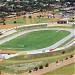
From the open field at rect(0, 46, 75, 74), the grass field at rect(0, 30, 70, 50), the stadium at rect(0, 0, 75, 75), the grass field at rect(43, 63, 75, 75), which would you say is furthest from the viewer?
the grass field at rect(0, 30, 70, 50)

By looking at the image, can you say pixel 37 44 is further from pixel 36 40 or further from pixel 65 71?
pixel 65 71

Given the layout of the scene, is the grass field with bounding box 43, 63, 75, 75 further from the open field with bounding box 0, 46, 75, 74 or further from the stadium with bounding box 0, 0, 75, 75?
the open field with bounding box 0, 46, 75, 74

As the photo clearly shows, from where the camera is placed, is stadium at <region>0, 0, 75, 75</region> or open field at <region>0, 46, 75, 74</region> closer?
stadium at <region>0, 0, 75, 75</region>

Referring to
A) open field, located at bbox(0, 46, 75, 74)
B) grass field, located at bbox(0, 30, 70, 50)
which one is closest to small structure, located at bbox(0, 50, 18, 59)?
open field, located at bbox(0, 46, 75, 74)

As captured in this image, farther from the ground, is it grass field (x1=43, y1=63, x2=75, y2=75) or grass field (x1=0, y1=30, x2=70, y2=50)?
grass field (x1=43, y1=63, x2=75, y2=75)

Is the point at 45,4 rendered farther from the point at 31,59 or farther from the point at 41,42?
the point at 31,59

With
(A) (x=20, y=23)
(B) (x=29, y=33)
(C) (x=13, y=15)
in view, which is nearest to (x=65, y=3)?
(C) (x=13, y=15)

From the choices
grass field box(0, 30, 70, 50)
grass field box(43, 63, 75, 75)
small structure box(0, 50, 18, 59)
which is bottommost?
grass field box(0, 30, 70, 50)

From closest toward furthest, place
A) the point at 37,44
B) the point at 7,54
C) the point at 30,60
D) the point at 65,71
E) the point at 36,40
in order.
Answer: the point at 65,71 < the point at 30,60 < the point at 7,54 < the point at 37,44 < the point at 36,40

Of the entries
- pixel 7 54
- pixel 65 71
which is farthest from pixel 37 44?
pixel 65 71
